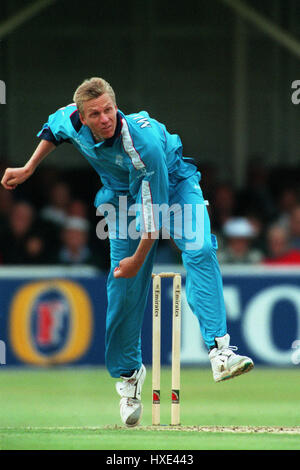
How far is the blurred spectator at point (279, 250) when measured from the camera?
10164 millimetres

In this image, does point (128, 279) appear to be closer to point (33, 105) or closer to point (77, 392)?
point (77, 392)

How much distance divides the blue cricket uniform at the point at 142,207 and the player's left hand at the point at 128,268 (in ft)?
0.58

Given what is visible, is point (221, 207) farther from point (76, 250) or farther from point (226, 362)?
point (226, 362)

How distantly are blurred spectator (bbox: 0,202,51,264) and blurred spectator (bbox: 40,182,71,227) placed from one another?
38 cm

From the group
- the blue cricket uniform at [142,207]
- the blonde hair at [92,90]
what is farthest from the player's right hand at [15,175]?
the blonde hair at [92,90]

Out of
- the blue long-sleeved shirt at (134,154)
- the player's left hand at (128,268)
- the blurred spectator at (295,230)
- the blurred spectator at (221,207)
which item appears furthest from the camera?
the blurred spectator at (221,207)

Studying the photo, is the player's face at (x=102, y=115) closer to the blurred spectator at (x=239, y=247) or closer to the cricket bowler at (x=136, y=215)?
the cricket bowler at (x=136, y=215)

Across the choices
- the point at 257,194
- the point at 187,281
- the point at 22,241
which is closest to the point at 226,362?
the point at 187,281

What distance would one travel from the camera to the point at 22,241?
10.3m

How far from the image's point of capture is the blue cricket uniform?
5.78 meters

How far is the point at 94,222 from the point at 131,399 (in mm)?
4824

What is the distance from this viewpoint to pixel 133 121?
5.84m

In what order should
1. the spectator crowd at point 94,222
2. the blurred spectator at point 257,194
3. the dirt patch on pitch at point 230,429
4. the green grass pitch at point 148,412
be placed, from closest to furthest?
the green grass pitch at point 148,412 < the dirt patch on pitch at point 230,429 < the spectator crowd at point 94,222 < the blurred spectator at point 257,194

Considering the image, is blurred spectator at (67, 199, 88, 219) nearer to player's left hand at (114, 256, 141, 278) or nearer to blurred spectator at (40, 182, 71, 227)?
blurred spectator at (40, 182, 71, 227)
